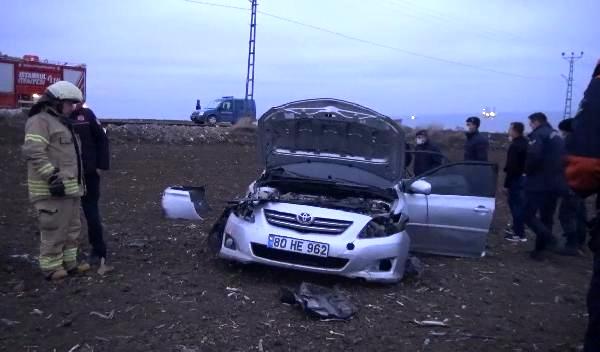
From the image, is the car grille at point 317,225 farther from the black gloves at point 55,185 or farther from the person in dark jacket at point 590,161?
the person in dark jacket at point 590,161

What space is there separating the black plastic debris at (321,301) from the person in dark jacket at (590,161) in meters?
1.89

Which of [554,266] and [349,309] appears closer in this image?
[349,309]

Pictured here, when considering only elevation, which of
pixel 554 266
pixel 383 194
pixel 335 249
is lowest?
pixel 554 266

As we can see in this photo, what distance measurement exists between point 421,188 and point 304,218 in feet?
5.18

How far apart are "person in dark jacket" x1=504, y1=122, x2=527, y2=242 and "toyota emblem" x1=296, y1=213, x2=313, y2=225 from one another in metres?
3.72

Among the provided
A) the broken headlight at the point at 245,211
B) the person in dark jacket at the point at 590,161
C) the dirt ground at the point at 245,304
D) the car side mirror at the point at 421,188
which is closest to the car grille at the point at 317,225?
the broken headlight at the point at 245,211

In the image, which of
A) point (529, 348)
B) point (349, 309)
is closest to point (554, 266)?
point (529, 348)

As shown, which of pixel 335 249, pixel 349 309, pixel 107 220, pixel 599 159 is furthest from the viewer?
pixel 107 220

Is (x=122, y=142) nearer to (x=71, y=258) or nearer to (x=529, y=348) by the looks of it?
(x=71, y=258)

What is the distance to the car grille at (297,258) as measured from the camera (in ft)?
17.6

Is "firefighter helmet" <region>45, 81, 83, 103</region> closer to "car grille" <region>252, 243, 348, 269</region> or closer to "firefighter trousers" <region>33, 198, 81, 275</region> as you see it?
"firefighter trousers" <region>33, 198, 81, 275</region>

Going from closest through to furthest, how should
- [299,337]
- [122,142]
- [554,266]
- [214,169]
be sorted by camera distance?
[299,337], [554,266], [214,169], [122,142]

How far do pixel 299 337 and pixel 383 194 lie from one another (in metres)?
2.30

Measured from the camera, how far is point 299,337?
14.0ft
